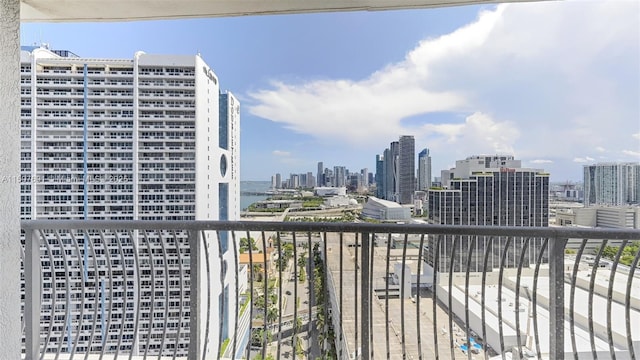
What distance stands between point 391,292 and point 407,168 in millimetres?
1223

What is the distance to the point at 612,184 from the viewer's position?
102 inches

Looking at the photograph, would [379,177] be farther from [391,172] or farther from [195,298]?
[195,298]

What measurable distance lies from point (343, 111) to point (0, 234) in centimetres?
253

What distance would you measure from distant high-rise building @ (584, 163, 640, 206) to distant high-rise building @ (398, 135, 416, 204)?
1456 millimetres

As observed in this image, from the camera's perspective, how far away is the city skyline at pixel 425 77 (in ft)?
8.57

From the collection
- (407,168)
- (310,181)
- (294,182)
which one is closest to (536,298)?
(407,168)

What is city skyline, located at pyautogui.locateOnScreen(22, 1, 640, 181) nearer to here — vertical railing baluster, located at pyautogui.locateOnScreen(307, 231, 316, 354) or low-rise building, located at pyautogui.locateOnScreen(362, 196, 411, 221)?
low-rise building, located at pyautogui.locateOnScreen(362, 196, 411, 221)

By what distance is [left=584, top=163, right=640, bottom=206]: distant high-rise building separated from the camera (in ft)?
8.25

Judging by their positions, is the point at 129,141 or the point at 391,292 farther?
the point at 129,141

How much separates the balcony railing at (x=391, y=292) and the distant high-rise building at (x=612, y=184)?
0.87 m

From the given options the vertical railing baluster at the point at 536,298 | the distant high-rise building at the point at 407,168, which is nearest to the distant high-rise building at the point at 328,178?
the distant high-rise building at the point at 407,168

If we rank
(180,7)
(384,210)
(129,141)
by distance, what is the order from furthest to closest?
(129,141) < (384,210) < (180,7)

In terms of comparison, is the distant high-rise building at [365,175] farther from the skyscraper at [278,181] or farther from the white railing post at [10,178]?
the white railing post at [10,178]

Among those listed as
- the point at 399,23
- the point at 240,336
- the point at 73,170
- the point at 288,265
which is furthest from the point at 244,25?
the point at 240,336
